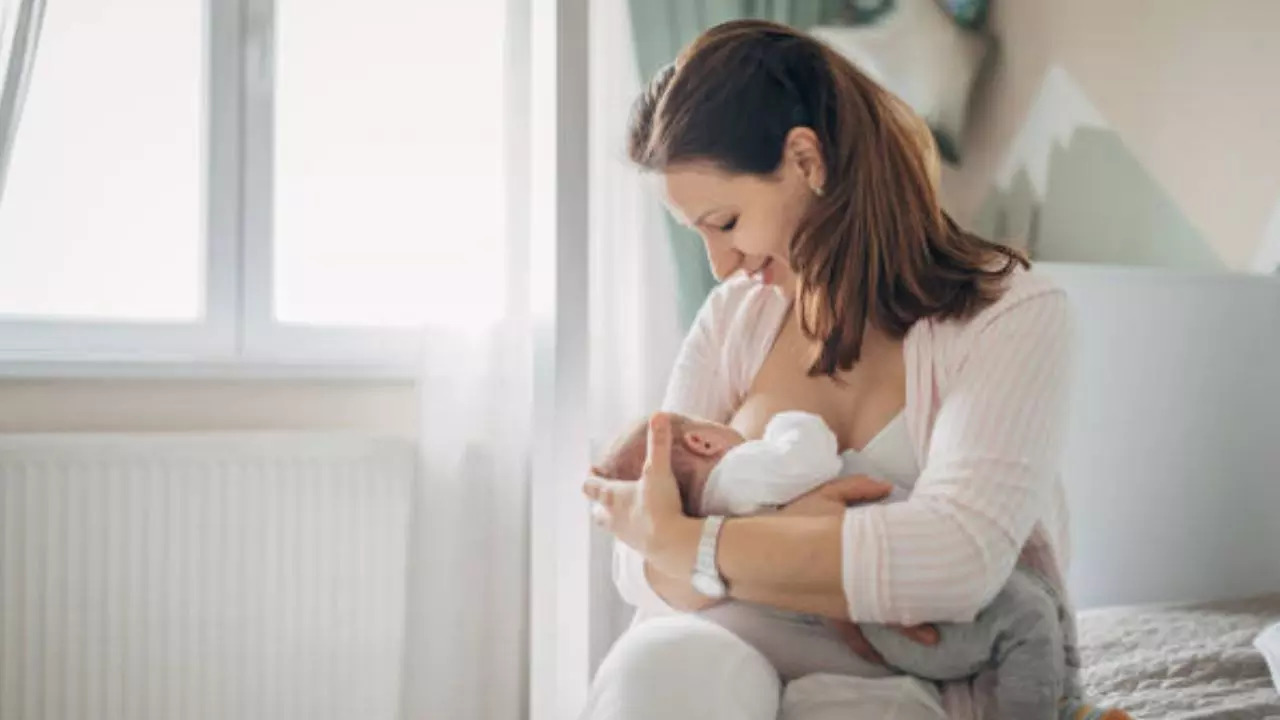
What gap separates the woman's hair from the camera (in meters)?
1.13

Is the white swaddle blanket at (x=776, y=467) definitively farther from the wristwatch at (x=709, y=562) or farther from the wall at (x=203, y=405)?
the wall at (x=203, y=405)

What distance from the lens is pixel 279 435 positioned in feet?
5.90

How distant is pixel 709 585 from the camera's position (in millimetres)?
1062

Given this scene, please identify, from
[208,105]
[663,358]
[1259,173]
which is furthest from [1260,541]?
[208,105]

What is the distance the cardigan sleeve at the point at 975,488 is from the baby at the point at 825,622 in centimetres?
3

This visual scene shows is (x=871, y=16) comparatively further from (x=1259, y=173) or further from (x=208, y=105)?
(x=208, y=105)

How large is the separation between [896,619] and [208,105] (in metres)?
1.44

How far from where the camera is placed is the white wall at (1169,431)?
1.90 m

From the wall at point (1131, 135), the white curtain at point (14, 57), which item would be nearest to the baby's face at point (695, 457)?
the white curtain at point (14, 57)

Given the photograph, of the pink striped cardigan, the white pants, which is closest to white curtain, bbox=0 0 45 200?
the white pants

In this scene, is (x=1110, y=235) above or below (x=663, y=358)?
above

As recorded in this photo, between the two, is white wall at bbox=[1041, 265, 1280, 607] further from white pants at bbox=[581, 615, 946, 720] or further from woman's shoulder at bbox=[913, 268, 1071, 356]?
white pants at bbox=[581, 615, 946, 720]

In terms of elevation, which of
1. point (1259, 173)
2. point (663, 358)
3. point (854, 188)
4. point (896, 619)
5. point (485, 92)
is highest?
point (485, 92)

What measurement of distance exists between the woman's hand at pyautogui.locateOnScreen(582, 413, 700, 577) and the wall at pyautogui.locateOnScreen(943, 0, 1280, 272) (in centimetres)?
132
